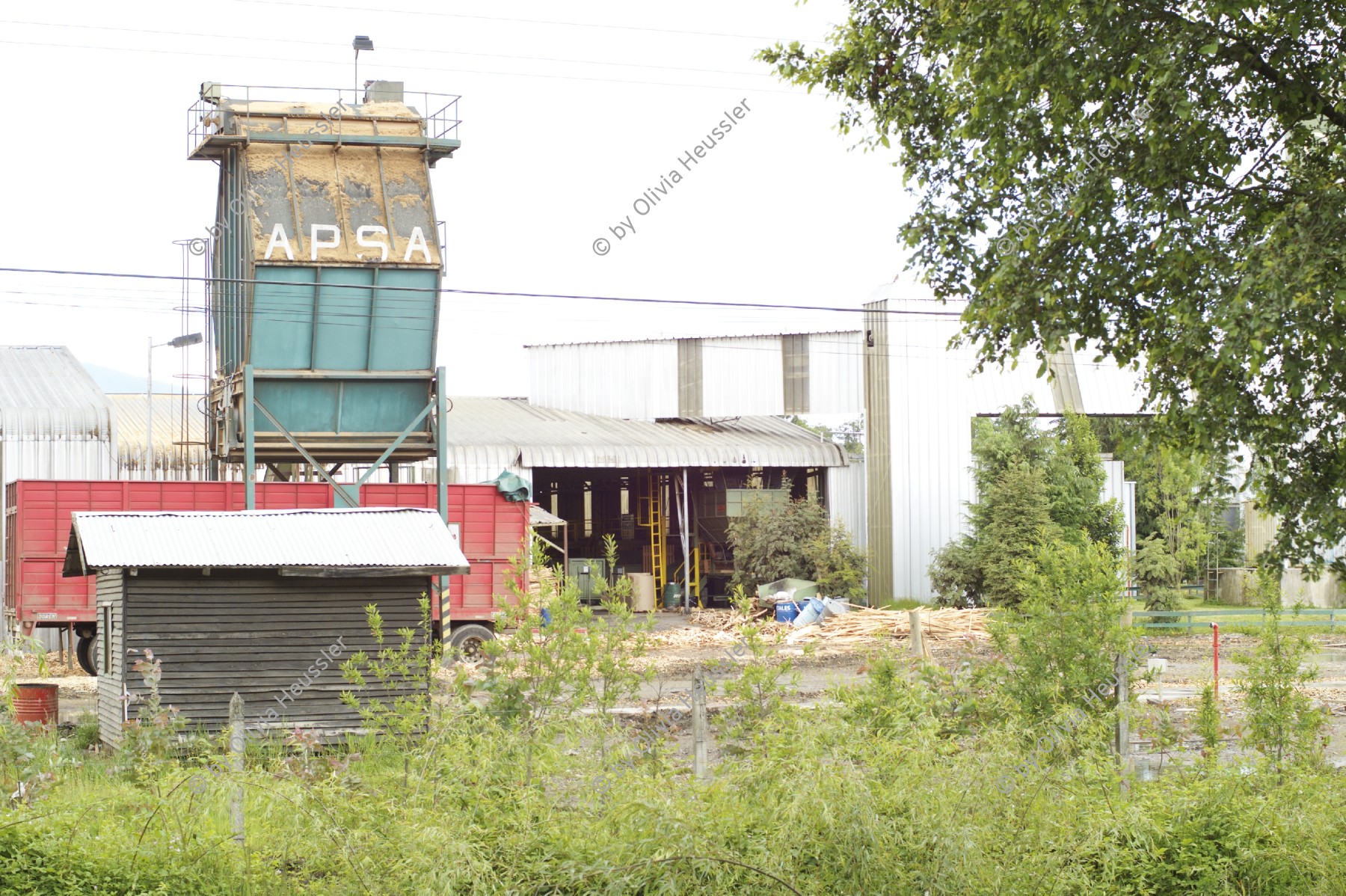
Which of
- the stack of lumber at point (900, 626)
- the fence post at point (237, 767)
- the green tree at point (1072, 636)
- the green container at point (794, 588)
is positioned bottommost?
the stack of lumber at point (900, 626)

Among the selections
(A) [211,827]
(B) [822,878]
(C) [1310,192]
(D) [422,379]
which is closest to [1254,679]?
(C) [1310,192]

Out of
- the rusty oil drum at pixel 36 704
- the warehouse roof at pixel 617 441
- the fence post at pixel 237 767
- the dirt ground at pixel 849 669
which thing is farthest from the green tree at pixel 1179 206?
the warehouse roof at pixel 617 441

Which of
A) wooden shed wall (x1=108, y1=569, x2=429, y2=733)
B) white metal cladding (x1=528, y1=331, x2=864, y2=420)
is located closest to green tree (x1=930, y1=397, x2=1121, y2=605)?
white metal cladding (x1=528, y1=331, x2=864, y2=420)

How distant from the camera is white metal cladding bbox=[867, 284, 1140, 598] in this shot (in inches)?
1391

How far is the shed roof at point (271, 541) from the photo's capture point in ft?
42.3

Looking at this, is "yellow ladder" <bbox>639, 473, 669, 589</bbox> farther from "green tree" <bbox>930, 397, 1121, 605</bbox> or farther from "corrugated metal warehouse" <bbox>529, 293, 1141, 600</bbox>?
"green tree" <bbox>930, 397, 1121, 605</bbox>

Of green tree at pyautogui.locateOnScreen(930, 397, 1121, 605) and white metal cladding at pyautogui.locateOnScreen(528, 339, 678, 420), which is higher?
white metal cladding at pyautogui.locateOnScreen(528, 339, 678, 420)

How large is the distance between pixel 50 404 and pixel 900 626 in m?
19.2

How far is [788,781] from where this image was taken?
21.6ft

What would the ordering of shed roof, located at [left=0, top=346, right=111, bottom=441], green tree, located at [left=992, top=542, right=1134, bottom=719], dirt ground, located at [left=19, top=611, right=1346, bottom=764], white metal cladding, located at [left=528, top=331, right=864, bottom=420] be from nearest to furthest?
green tree, located at [left=992, top=542, right=1134, bottom=719] < dirt ground, located at [left=19, top=611, right=1346, bottom=764] < shed roof, located at [left=0, top=346, right=111, bottom=441] < white metal cladding, located at [left=528, top=331, right=864, bottom=420]

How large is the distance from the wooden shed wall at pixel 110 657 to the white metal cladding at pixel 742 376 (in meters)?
27.9

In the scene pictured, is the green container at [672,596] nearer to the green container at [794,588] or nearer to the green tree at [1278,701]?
the green container at [794,588]

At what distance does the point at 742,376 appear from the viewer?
40.8m

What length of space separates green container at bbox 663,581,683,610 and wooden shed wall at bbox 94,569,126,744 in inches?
986
